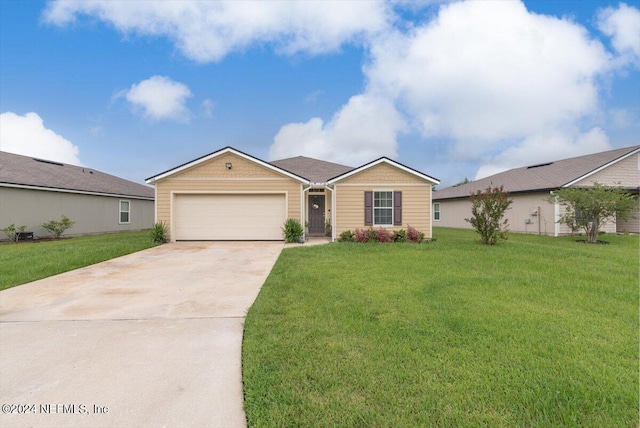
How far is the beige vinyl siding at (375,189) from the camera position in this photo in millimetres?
13078

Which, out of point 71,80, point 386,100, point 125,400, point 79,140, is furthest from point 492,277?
point 79,140

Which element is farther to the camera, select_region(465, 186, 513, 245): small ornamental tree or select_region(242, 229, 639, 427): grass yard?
select_region(465, 186, 513, 245): small ornamental tree

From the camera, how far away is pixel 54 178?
15586 millimetres

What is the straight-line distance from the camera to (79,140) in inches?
677

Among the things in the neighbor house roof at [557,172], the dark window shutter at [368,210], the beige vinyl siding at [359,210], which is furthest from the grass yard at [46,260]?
the neighbor house roof at [557,172]

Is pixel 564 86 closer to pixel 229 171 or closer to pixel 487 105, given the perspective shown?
pixel 487 105

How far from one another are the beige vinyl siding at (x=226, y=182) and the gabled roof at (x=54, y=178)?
5.96 m

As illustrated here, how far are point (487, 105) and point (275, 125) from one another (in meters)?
12.3

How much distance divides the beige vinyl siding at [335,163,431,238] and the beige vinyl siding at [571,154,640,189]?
10216 mm

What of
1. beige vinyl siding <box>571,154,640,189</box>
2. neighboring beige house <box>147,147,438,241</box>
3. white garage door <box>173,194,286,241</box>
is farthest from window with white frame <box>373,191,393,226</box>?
beige vinyl siding <box>571,154,640,189</box>

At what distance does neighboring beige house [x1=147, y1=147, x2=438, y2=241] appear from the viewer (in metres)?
13.0

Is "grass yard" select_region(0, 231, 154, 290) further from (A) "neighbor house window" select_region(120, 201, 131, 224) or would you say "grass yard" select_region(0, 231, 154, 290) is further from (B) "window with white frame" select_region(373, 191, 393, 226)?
(A) "neighbor house window" select_region(120, 201, 131, 224)

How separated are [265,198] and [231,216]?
1645 mm

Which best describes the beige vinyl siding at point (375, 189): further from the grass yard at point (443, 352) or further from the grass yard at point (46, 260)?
the grass yard at point (46, 260)
